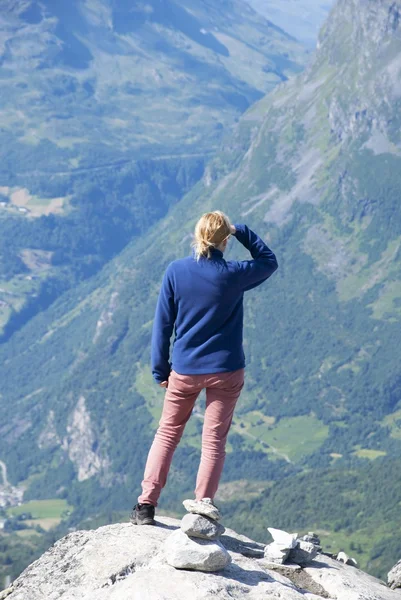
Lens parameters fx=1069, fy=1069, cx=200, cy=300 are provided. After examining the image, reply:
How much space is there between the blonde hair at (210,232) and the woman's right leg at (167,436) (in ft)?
11.3

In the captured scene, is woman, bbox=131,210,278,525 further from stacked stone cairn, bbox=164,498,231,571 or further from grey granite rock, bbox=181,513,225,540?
grey granite rock, bbox=181,513,225,540

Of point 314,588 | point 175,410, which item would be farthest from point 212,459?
point 314,588

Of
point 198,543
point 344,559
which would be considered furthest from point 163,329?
point 344,559

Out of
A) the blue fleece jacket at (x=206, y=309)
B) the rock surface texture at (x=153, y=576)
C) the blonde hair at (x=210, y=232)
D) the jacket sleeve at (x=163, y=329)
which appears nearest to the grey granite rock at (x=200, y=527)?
the rock surface texture at (x=153, y=576)

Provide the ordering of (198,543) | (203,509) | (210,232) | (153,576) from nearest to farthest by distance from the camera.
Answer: (153,576)
(198,543)
(203,509)
(210,232)

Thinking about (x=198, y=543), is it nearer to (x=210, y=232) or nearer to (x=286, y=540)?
(x=286, y=540)

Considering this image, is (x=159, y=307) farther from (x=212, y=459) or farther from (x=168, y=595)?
(x=168, y=595)

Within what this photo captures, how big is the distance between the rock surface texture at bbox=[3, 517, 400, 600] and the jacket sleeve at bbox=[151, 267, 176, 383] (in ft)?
14.3

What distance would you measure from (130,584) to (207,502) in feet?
11.4

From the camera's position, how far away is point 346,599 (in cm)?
2717

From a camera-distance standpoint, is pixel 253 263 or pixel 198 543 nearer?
pixel 198 543

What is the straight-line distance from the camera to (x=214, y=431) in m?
28.8

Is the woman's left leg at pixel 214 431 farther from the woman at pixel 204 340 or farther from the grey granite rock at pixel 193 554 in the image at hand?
the grey granite rock at pixel 193 554

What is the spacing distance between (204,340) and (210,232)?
286 centimetres
